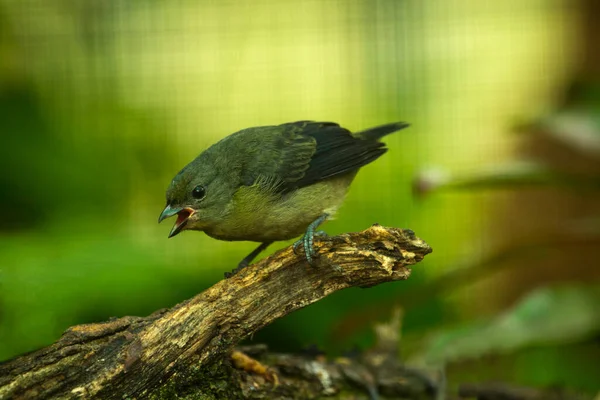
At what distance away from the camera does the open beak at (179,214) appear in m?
2.85

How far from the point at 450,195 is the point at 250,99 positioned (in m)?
1.83

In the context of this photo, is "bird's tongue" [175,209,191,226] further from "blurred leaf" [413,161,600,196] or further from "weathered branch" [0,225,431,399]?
"blurred leaf" [413,161,600,196]

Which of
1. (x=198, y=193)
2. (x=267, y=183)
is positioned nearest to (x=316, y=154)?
(x=267, y=183)

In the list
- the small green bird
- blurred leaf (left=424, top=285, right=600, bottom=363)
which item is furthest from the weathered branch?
blurred leaf (left=424, top=285, right=600, bottom=363)

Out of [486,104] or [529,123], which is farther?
[486,104]

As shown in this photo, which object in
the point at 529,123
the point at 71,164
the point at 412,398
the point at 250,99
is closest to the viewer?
the point at 412,398

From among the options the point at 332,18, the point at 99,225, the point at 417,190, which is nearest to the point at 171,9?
the point at 332,18

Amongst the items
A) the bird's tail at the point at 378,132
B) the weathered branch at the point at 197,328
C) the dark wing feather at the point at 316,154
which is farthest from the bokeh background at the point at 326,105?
the weathered branch at the point at 197,328

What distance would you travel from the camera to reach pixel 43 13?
5840mm

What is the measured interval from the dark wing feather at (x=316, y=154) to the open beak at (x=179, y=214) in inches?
15.5

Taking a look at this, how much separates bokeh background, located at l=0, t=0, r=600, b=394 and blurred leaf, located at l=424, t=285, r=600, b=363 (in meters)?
0.88

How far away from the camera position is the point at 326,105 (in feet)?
19.1

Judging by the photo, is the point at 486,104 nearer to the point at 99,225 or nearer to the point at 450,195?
the point at 450,195

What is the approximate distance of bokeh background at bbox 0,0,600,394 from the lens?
502 cm
